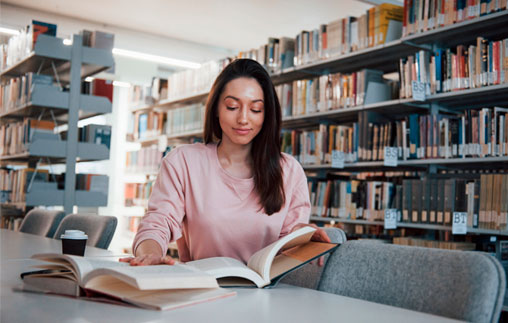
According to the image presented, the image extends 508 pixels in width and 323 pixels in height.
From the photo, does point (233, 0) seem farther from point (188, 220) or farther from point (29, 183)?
point (188, 220)

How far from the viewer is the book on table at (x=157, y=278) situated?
83 cm

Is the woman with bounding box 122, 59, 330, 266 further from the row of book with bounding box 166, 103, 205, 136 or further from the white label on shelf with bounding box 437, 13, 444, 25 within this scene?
the row of book with bounding box 166, 103, 205, 136

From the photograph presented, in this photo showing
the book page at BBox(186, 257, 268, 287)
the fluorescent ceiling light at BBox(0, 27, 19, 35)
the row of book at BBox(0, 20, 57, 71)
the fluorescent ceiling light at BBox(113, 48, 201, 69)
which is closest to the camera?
the book page at BBox(186, 257, 268, 287)

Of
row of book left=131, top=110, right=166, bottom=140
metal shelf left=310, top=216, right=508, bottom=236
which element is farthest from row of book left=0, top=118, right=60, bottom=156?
metal shelf left=310, top=216, right=508, bottom=236

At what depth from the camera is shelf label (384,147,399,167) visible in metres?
3.23

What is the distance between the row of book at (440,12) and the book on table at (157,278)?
2209 millimetres

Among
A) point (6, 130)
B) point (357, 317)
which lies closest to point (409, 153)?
point (357, 317)

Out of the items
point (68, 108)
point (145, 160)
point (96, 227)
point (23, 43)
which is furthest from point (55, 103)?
point (96, 227)

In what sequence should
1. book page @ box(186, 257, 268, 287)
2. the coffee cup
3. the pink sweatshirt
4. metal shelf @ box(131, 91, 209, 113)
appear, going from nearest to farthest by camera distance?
book page @ box(186, 257, 268, 287) → the coffee cup → the pink sweatshirt → metal shelf @ box(131, 91, 209, 113)

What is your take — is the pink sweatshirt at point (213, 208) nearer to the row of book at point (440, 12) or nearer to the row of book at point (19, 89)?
the row of book at point (440, 12)

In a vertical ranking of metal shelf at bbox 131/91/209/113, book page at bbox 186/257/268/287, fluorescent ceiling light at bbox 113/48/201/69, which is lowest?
book page at bbox 186/257/268/287

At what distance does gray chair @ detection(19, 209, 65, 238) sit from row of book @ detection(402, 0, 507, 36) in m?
2.28

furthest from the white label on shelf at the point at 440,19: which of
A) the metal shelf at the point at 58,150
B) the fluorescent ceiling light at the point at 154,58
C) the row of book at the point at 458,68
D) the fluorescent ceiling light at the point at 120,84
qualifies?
the fluorescent ceiling light at the point at 120,84

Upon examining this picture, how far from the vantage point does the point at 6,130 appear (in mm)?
4906
